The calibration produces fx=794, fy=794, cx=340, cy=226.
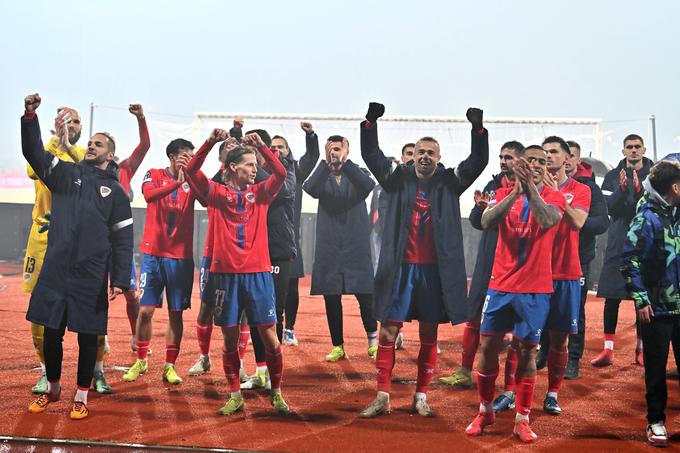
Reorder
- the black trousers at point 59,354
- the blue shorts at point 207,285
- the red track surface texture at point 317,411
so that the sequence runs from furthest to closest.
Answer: the blue shorts at point 207,285 → the black trousers at point 59,354 → the red track surface texture at point 317,411

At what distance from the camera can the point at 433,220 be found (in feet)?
18.3

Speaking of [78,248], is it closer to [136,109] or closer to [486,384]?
[136,109]

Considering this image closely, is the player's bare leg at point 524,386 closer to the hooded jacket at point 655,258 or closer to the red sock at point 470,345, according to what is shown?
the hooded jacket at point 655,258

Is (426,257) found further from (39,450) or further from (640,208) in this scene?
(39,450)

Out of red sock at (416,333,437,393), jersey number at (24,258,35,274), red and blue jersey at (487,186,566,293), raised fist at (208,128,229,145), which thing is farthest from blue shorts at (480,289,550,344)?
jersey number at (24,258,35,274)

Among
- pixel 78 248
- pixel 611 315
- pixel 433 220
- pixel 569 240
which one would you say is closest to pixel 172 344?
pixel 78 248

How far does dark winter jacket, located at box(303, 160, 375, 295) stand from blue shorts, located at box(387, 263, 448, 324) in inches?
92.7

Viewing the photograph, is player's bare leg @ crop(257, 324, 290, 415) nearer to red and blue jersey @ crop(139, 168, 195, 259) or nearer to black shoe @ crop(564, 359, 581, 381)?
red and blue jersey @ crop(139, 168, 195, 259)

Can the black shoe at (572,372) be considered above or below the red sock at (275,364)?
below

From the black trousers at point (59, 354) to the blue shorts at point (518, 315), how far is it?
8.76 ft

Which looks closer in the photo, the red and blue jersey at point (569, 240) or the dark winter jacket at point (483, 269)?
the red and blue jersey at point (569, 240)

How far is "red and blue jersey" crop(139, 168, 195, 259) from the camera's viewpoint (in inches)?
266

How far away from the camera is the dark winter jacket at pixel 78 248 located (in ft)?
17.4

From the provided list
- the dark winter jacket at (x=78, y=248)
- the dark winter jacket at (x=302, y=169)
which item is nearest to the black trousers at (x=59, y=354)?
the dark winter jacket at (x=78, y=248)
